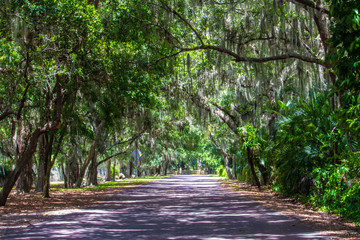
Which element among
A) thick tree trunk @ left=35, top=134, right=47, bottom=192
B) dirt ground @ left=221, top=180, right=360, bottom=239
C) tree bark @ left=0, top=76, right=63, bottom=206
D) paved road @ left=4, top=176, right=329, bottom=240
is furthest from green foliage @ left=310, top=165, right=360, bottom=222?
thick tree trunk @ left=35, top=134, right=47, bottom=192

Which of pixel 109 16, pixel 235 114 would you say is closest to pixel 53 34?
pixel 109 16

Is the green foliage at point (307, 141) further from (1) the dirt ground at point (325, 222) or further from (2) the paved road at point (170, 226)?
(2) the paved road at point (170, 226)

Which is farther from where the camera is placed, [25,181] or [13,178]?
[25,181]

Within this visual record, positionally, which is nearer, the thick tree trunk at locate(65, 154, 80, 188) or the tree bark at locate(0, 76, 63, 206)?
the tree bark at locate(0, 76, 63, 206)

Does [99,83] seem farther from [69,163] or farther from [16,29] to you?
[69,163]

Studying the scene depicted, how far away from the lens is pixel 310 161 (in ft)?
38.8

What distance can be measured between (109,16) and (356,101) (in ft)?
31.9

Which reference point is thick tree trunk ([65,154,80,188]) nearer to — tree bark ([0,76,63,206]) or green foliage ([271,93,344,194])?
tree bark ([0,76,63,206])

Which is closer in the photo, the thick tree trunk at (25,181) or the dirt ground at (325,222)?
the dirt ground at (325,222)

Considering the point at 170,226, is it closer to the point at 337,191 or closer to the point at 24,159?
the point at 337,191

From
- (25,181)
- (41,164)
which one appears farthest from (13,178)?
(25,181)

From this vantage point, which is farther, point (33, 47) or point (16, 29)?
point (33, 47)

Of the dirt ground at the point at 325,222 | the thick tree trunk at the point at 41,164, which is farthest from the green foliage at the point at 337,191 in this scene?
the thick tree trunk at the point at 41,164

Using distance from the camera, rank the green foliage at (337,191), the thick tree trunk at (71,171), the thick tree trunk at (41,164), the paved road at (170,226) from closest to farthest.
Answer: the paved road at (170,226), the green foliage at (337,191), the thick tree trunk at (41,164), the thick tree trunk at (71,171)
